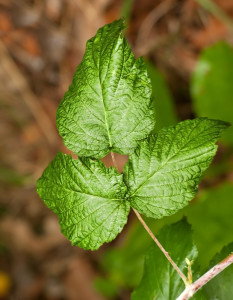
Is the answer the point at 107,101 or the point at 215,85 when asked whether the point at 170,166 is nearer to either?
the point at 107,101

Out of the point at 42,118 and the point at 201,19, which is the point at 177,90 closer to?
the point at 201,19

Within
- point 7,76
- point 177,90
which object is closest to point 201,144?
point 177,90

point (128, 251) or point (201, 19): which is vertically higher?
point (201, 19)

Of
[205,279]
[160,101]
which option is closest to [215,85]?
[160,101]

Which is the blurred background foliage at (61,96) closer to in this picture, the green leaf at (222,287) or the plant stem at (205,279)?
the green leaf at (222,287)

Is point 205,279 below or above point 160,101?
below
